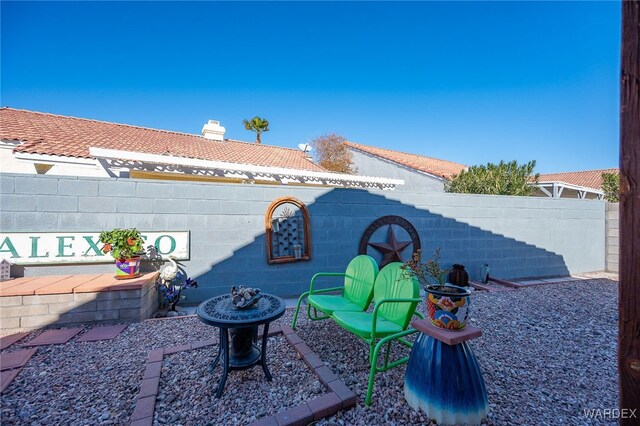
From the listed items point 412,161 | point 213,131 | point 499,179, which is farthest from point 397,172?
point 213,131

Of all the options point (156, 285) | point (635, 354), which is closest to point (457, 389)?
point (635, 354)

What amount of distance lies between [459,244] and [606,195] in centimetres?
942

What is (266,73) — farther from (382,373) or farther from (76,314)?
(382,373)

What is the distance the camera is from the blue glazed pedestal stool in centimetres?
189

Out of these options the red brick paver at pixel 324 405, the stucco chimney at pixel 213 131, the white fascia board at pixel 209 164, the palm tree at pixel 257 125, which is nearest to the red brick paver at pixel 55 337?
the red brick paver at pixel 324 405

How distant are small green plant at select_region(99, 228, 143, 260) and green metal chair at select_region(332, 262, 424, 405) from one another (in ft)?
10.1

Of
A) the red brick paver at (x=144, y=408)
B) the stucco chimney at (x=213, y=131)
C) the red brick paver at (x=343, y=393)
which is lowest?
the red brick paver at (x=144, y=408)

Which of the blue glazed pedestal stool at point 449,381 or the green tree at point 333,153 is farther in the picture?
the green tree at point 333,153

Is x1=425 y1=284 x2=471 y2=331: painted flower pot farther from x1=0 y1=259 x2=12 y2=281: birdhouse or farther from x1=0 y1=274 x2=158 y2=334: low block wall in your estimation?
x1=0 y1=259 x2=12 y2=281: birdhouse

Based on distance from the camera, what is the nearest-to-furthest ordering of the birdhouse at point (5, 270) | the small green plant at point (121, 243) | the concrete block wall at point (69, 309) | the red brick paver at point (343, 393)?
1. the red brick paver at point (343, 393)
2. the concrete block wall at point (69, 309)
3. the birdhouse at point (5, 270)
4. the small green plant at point (121, 243)

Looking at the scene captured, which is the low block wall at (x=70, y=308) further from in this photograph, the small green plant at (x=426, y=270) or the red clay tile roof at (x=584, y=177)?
the red clay tile roof at (x=584, y=177)

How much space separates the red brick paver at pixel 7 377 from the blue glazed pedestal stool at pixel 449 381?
3419 mm

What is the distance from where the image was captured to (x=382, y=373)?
2.59 m

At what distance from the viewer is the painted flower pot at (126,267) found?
151 inches
